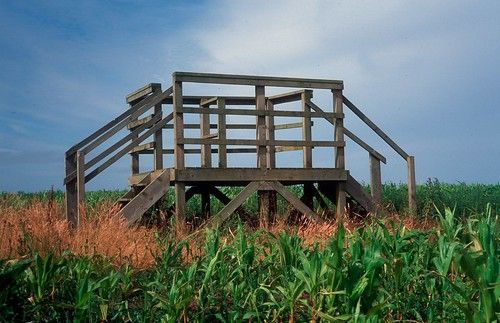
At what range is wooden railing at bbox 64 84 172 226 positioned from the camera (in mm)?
13000


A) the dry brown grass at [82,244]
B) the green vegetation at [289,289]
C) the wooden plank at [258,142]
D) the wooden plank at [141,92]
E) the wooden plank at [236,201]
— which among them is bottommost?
the green vegetation at [289,289]

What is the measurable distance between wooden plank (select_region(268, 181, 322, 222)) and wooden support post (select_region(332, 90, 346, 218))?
2.08 ft

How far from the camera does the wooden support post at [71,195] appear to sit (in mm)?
13688

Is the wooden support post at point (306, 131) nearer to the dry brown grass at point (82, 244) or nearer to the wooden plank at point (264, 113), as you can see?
the wooden plank at point (264, 113)

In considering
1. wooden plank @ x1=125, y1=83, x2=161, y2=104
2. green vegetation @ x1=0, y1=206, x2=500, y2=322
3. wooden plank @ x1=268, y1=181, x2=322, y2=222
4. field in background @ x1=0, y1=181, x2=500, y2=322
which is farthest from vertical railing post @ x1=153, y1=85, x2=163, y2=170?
green vegetation @ x1=0, y1=206, x2=500, y2=322

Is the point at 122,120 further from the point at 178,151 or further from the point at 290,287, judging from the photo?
the point at 290,287

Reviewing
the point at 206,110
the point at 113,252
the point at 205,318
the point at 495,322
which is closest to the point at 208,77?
the point at 206,110

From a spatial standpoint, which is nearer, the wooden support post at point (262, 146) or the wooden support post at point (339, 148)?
the wooden support post at point (262, 146)

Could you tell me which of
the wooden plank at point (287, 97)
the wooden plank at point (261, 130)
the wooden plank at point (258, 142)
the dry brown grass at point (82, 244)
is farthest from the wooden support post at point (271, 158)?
the dry brown grass at point (82, 244)

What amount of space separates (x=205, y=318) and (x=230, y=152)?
402 inches

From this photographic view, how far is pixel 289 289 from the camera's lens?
5.62 meters

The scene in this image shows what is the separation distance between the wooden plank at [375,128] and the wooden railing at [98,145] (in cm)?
384

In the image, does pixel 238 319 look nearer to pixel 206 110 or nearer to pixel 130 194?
pixel 206 110

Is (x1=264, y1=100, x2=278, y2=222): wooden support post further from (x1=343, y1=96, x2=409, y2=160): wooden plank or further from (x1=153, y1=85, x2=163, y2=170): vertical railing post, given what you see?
(x1=153, y1=85, x2=163, y2=170): vertical railing post
